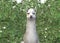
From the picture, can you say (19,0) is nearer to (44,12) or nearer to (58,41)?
(44,12)

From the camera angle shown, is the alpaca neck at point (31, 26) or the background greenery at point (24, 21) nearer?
the alpaca neck at point (31, 26)

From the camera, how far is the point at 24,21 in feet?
33.4

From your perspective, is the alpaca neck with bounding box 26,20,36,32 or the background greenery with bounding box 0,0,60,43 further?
the background greenery with bounding box 0,0,60,43

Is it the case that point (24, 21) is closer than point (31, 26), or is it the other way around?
point (31, 26)

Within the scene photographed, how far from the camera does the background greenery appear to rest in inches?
373

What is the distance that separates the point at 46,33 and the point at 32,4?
182 centimetres

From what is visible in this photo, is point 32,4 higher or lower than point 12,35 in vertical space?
higher

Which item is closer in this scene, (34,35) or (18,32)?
(34,35)

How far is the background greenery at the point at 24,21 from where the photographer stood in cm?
948

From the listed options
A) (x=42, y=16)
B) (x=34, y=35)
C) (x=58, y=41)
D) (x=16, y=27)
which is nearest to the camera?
(x=34, y=35)

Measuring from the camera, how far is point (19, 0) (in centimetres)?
1133

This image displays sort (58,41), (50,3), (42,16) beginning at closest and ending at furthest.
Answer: (58,41) < (42,16) < (50,3)

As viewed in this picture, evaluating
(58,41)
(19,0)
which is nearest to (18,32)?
(58,41)

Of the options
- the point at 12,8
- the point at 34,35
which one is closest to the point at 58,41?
the point at 34,35
